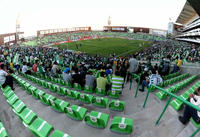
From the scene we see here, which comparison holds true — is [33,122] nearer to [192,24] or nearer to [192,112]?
[192,112]

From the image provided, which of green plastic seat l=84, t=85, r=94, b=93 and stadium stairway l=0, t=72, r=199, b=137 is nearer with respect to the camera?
stadium stairway l=0, t=72, r=199, b=137

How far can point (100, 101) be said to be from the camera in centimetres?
564

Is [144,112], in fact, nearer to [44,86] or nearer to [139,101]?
[139,101]

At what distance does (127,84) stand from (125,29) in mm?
96650

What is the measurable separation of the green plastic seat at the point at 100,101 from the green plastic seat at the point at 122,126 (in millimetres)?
1335

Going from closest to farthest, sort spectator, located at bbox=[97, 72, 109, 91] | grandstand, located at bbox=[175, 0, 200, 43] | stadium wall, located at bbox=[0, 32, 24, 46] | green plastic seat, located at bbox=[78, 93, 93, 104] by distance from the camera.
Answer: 1. green plastic seat, located at bbox=[78, 93, 93, 104]
2. spectator, located at bbox=[97, 72, 109, 91]
3. grandstand, located at bbox=[175, 0, 200, 43]
4. stadium wall, located at bbox=[0, 32, 24, 46]

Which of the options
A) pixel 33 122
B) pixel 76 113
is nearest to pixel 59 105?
pixel 76 113

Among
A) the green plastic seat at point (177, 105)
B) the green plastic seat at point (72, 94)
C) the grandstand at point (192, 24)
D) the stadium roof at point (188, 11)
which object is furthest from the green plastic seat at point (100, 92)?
the stadium roof at point (188, 11)

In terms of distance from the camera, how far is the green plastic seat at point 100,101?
5.55m

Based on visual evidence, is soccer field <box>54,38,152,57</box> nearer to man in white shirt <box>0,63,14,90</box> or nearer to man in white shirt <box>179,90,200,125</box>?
man in white shirt <box>0,63,14,90</box>

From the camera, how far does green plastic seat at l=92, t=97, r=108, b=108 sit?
5550 mm

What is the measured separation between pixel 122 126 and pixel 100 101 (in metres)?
1.74

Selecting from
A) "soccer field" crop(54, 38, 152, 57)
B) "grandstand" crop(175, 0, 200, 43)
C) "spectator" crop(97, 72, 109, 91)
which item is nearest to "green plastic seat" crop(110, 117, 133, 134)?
"spectator" crop(97, 72, 109, 91)

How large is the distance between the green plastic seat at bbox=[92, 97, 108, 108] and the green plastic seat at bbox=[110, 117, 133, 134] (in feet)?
4.38
